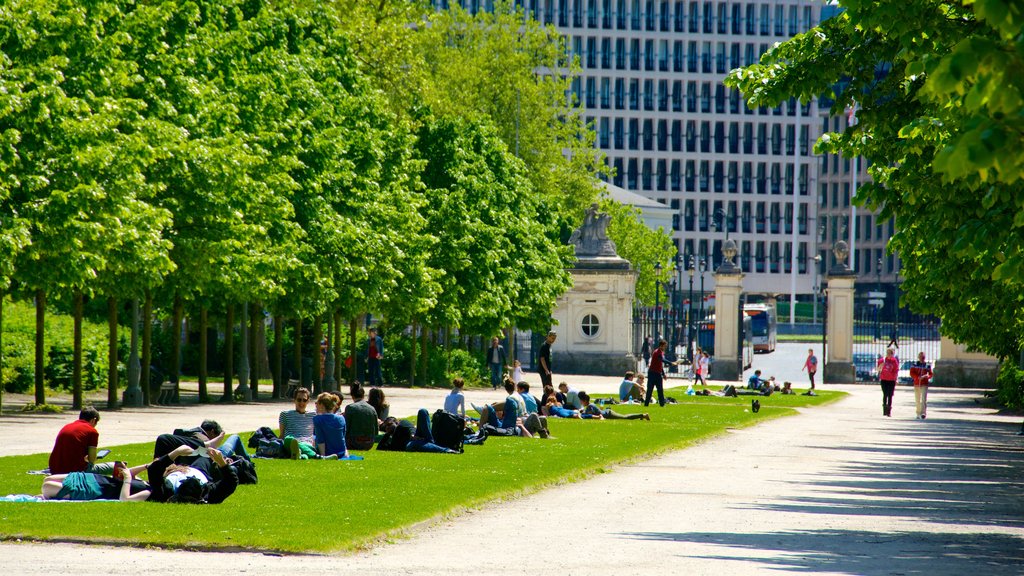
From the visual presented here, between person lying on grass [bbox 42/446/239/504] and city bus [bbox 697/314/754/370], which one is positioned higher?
city bus [bbox 697/314/754/370]

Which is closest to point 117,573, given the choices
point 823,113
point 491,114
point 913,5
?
point 913,5

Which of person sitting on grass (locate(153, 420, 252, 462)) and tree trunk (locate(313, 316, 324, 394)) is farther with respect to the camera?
tree trunk (locate(313, 316, 324, 394))

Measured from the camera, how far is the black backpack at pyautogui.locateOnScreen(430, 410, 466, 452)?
2341cm

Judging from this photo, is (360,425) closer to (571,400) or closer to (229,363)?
(571,400)

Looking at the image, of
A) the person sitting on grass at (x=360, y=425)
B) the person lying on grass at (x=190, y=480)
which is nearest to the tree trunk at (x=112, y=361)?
the person sitting on grass at (x=360, y=425)

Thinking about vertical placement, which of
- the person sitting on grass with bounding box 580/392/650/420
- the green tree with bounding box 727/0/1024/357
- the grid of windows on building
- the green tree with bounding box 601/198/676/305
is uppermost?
the grid of windows on building

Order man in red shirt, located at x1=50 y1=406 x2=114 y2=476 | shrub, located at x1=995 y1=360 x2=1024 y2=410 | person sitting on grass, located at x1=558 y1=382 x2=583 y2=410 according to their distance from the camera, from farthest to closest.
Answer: shrub, located at x1=995 y1=360 x2=1024 y2=410 → person sitting on grass, located at x1=558 y1=382 x2=583 y2=410 → man in red shirt, located at x1=50 y1=406 x2=114 y2=476

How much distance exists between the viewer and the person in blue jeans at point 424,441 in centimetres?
2352

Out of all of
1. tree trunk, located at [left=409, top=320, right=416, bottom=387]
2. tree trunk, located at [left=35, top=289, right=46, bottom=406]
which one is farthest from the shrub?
tree trunk, located at [left=35, top=289, right=46, bottom=406]

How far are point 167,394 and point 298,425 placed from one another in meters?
14.2

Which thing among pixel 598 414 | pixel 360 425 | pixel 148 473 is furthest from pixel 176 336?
pixel 148 473

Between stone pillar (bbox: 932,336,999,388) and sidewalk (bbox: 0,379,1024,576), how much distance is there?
33.9 meters

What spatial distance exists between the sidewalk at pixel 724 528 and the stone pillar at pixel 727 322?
34125mm

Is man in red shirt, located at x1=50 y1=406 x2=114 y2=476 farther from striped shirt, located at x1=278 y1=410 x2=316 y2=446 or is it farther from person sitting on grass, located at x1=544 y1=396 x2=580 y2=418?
person sitting on grass, located at x1=544 y1=396 x2=580 y2=418
